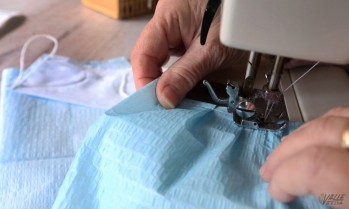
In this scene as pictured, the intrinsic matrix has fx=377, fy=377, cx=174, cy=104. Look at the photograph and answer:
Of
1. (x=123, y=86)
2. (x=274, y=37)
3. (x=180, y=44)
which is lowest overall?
(x=123, y=86)

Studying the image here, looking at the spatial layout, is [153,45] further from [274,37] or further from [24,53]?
[24,53]

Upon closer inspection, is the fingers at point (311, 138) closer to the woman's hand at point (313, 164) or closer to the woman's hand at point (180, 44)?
the woman's hand at point (313, 164)

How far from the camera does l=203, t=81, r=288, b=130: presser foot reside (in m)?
0.48

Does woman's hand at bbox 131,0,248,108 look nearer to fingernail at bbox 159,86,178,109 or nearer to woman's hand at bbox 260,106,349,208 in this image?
fingernail at bbox 159,86,178,109

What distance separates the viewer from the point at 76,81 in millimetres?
831

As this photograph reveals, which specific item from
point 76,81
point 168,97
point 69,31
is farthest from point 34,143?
point 69,31

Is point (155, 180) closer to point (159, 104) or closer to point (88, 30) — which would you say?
point (159, 104)

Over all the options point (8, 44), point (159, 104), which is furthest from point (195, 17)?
point (8, 44)

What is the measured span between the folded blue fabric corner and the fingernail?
0.04ft

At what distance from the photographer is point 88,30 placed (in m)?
1.00

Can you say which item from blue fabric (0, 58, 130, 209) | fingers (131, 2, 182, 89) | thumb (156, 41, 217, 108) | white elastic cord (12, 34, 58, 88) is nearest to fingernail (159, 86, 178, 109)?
thumb (156, 41, 217, 108)

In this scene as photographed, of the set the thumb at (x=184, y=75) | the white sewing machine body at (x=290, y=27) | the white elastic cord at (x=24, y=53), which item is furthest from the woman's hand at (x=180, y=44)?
the white elastic cord at (x=24, y=53)

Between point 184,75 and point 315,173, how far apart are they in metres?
0.25

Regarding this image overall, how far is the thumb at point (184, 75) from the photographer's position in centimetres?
50
